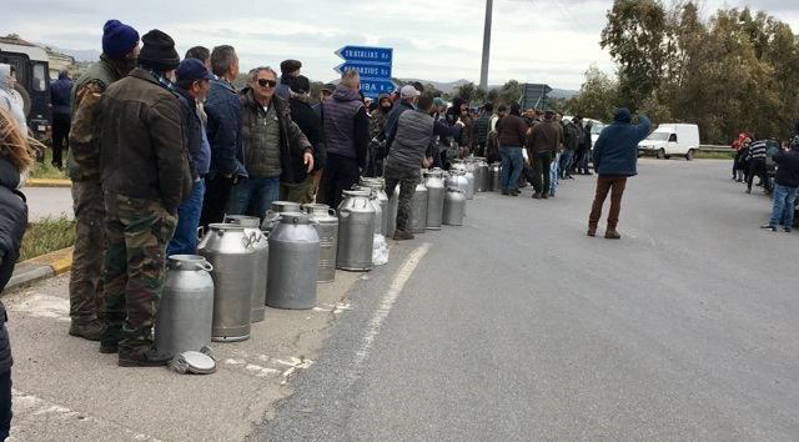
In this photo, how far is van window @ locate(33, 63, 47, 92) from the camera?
21781 millimetres

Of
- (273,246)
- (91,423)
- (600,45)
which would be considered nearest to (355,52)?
(273,246)

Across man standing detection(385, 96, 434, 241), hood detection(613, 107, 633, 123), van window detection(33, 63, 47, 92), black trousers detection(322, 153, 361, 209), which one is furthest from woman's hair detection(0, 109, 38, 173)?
van window detection(33, 63, 47, 92)

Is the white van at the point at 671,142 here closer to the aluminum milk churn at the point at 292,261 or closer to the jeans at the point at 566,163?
the jeans at the point at 566,163

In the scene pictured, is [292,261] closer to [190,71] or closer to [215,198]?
[215,198]

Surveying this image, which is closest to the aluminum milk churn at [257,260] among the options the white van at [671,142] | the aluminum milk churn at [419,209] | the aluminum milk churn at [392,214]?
the aluminum milk churn at [392,214]

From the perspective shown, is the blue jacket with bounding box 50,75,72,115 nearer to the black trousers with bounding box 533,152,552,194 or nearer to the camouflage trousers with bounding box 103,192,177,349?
the black trousers with bounding box 533,152,552,194

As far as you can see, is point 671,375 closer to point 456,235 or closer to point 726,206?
point 456,235

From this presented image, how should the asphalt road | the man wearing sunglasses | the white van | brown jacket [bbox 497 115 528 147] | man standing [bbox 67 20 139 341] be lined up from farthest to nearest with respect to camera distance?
1. the white van
2. brown jacket [bbox 497 115 528 147]
3. the man wearing sunglasses
4. man standing [bbox 67 20 139 341]
5. the asphalt road

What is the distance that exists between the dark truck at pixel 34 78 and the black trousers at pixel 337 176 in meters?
13.0

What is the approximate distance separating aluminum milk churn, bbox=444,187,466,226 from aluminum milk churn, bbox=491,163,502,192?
6733mm

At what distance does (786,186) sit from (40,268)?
42.8 ft

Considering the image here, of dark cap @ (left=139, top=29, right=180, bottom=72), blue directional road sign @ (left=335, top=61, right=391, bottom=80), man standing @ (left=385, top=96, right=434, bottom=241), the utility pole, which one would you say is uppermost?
the utility pole

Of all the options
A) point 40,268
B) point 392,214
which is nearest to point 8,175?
point 40,268

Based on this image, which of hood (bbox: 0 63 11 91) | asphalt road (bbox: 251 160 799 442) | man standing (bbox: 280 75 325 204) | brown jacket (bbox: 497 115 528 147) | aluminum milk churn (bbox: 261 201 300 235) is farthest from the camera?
brown jacket (bbox: 497 115 528 147)
